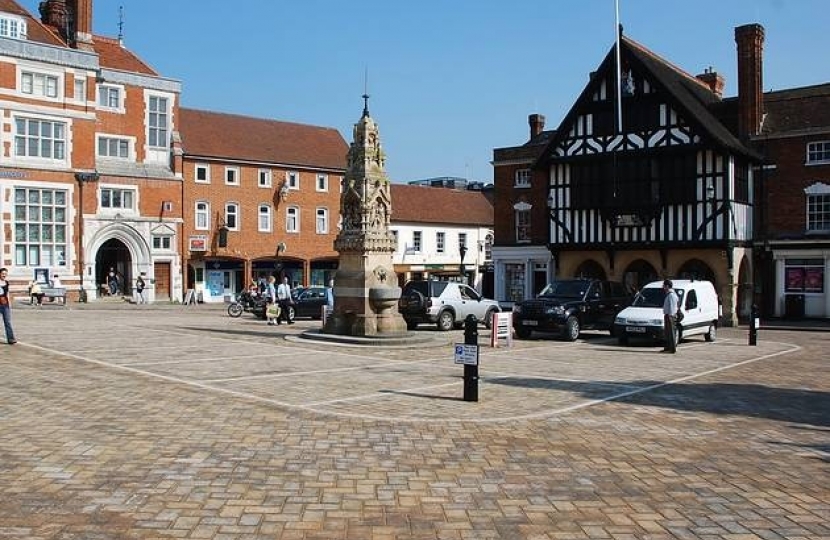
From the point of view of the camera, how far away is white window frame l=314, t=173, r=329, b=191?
5272cm

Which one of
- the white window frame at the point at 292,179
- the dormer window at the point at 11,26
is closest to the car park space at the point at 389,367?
the dormer window at the point at 11,26

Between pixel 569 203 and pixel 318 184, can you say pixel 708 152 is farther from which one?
pixel 318 184

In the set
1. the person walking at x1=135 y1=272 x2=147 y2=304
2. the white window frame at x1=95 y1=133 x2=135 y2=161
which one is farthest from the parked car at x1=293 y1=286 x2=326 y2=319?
the white window frame at x1=95 y1=133 x2=135 y2=161

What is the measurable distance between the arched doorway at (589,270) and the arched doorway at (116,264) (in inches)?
1017

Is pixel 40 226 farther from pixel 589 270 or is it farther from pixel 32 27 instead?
pixel 589 270

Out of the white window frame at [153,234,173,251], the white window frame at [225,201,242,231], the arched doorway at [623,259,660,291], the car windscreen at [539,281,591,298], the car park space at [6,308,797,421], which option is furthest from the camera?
the white window frame at [225,201,242,231]

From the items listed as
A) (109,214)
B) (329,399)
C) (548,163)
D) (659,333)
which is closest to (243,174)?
(109,214)

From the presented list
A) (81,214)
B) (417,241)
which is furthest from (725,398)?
(417,241)

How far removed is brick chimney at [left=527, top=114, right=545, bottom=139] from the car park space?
79.2 ft

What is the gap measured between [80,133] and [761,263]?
3506 cm

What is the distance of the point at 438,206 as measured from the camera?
196 ft

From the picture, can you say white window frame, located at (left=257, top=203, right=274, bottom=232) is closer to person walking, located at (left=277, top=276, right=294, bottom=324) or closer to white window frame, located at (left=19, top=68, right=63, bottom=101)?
white window frame, located at (left=19, top=68, right=63, bottom=101)

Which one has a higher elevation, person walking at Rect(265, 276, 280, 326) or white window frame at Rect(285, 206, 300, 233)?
white window frame at Rect(285, 206, 300, 233)

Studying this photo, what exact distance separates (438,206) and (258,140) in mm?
15782
